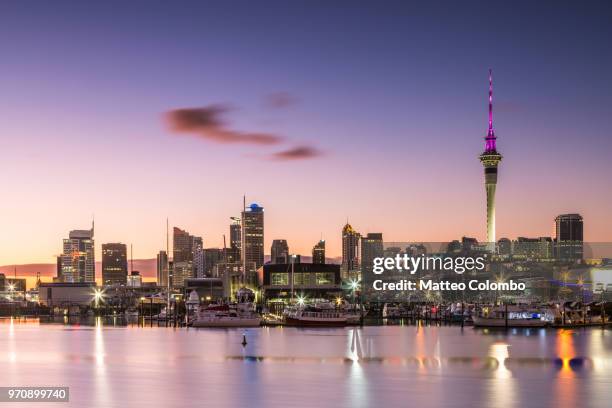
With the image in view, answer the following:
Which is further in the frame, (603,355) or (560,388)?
(603,355)

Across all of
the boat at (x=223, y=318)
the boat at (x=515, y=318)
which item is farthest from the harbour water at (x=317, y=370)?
the boat at (x=515, y=318)

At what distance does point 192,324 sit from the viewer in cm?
15975

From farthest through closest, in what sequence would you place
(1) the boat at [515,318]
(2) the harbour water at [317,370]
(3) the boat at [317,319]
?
(3) the boat at [317,319], (1) the boat at [515,318], (2) the harbour water at [317,370]

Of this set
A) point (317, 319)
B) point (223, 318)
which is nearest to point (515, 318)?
point (317, 319)

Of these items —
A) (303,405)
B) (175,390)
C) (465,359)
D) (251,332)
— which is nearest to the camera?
(303,405)

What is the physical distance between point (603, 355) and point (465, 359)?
17.3 metres

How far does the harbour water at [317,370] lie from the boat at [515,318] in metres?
29.5

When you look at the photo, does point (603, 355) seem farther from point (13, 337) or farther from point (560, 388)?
point (13, 337)

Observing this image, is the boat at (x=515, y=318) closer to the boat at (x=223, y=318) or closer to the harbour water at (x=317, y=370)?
the harbour water at (x=317, y=370)

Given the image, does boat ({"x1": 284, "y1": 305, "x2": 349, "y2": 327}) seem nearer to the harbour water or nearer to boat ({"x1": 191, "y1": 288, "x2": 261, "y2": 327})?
boat ({"x1": 191, "y1": 288, "x2": 261, "y2": 327})

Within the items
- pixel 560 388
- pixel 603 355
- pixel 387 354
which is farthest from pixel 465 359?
pixel 560 388

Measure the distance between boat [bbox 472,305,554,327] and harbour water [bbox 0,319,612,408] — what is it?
29.5 metres

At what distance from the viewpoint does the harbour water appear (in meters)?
58.0

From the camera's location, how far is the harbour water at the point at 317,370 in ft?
190
